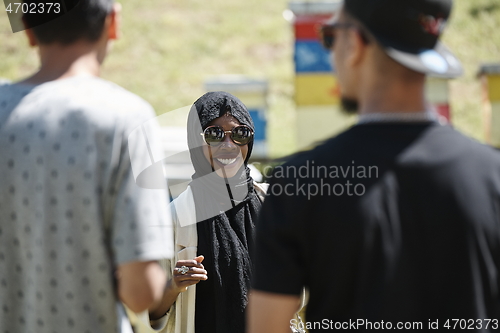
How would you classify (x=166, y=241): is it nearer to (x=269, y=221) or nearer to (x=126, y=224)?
(x=126, y=224)

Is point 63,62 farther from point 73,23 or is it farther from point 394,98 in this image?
point 394,98

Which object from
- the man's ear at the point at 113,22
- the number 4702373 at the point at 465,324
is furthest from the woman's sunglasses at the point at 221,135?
the number 4702373 at the point at 465,324

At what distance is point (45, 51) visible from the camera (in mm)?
1545

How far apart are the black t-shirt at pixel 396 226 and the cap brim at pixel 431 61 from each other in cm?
14

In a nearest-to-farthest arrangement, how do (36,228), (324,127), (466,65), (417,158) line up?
(417,158) → (36,228) → (324,127) → (466,65)

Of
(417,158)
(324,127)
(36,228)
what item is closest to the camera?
(417,158)

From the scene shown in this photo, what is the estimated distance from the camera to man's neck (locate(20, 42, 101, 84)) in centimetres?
152

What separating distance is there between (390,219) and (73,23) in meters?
0.92

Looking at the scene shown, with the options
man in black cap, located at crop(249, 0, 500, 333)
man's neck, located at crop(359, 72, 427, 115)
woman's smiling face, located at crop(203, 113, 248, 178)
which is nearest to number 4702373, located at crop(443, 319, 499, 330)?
man in black cap, located at crop(249, 0, 500, 333)

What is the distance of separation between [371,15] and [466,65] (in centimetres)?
1252

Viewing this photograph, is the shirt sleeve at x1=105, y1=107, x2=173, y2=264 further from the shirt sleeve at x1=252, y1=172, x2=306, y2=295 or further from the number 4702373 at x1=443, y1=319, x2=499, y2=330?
the number 4702373 at x1=443, y1=319, x2=499, y2=330

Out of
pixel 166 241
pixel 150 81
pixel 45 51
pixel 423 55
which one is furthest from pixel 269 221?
pixel 150 81

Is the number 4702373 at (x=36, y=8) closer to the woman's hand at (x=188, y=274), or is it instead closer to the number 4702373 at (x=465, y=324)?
the woman's hand at (x=188, y=274)

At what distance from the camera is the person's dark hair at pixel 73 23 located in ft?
4.99
